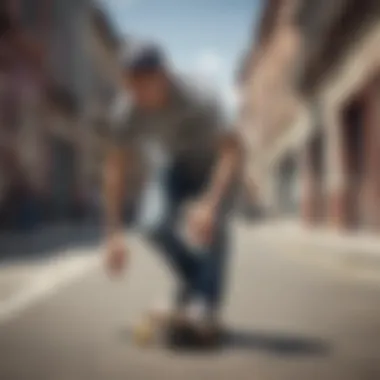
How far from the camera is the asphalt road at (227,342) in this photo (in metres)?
1.47

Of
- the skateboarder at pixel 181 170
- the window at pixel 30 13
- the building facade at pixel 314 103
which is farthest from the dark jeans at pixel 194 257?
the window at pixel 30 13

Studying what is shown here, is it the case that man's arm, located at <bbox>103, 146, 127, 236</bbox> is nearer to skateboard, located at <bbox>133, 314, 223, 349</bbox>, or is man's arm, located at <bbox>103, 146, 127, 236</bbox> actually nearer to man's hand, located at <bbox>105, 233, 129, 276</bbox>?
man's hand, located at <bbox>105, 233, 129, 276</bbox>

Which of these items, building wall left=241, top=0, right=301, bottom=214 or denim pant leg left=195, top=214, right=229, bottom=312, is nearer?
building wall left=241, top=0, right=301, bottom=214

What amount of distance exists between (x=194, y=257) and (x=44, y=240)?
27 centimetres

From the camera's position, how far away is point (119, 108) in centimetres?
146

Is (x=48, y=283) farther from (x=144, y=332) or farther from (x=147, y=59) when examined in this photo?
(x=147, y=59)

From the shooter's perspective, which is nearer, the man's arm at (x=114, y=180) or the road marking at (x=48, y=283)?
the man's arm at (x=114, y=180)

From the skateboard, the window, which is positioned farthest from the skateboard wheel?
the window

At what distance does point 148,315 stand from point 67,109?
0.36 metres

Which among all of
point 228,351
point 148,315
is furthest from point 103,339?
point 228,351

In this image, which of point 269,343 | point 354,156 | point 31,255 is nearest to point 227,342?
point 269,343

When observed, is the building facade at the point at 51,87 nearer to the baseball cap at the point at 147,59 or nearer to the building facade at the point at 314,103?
the baseball cap at the point at 147,59

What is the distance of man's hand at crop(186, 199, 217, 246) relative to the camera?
1533 millimetres

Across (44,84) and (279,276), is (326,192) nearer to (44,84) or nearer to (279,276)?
(279,276)
